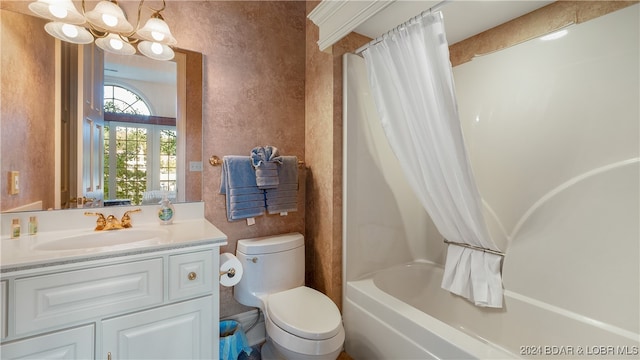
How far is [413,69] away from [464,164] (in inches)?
20.3

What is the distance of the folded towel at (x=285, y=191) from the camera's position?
1.85 metres

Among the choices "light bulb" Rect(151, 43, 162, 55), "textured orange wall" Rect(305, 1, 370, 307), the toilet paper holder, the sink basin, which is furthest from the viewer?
"textured orange wall" Rect(305, 1, 370, 307)

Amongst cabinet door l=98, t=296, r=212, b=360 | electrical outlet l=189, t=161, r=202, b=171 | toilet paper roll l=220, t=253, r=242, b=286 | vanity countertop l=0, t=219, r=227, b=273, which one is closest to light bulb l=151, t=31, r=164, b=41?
electrical outlet l=189, t=161, r=202, b=171

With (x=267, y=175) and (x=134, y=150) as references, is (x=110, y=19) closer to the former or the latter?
(x=134, y=150)

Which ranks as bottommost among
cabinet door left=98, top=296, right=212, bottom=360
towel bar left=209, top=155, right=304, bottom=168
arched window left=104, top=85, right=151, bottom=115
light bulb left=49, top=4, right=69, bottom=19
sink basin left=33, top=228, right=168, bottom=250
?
cabinet door left=98, top=296, right=212, bottom=360

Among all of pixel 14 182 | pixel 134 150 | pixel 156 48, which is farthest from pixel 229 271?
pixel 156 48

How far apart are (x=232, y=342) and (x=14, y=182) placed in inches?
51.5

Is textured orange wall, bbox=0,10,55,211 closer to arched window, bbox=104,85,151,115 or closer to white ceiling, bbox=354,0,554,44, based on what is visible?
arched window, bbox=104,85,151,115

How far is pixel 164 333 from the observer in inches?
43.6

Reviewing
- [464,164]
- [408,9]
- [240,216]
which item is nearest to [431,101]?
[464,164]

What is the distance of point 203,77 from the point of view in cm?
169

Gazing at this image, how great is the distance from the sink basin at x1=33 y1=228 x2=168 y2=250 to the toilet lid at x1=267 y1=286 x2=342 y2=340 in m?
0.73

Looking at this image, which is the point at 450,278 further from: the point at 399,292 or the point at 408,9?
the point at 408,9

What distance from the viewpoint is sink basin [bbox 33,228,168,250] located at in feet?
3.86
